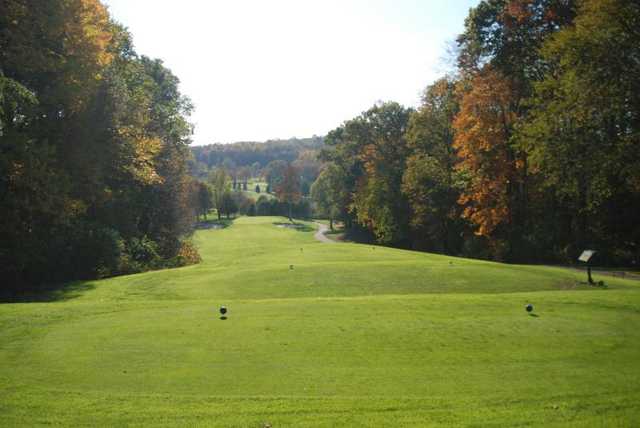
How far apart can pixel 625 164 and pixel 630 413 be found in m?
21.6

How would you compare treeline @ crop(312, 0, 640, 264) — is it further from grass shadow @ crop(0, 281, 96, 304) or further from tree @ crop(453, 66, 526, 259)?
grass shadow @ crop(0, 281, 96, 304)

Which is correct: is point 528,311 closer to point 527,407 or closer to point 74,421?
point 527,407

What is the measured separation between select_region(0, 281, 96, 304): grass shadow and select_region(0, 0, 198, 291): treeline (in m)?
1.61

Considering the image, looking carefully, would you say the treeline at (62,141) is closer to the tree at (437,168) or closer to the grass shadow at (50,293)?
the grass shadow at (50,293)

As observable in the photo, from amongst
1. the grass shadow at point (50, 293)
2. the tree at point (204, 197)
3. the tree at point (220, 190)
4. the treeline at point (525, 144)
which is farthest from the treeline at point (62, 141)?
the tree at point (220, 190)

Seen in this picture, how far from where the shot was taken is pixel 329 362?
A: 29.4 feet

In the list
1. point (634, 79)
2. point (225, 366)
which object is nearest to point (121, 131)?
point (225, 366)

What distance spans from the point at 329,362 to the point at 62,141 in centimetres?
1955

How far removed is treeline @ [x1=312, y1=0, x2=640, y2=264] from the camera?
936 inches

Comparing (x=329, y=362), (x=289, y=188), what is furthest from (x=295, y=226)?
(x=329, y=362)

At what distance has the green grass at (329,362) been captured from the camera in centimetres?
700

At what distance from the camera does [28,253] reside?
71.1 feet

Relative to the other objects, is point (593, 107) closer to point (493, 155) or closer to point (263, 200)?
point (493, 155)

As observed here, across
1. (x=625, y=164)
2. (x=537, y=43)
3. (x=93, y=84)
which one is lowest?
(x=625, y=164)
